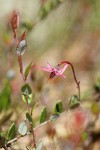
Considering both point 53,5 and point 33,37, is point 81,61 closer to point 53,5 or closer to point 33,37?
point 33,37

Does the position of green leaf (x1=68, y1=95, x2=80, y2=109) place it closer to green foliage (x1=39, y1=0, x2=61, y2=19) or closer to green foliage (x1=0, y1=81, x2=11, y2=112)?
green foliage (x1=0, y1=81, x2=11, y2=112)

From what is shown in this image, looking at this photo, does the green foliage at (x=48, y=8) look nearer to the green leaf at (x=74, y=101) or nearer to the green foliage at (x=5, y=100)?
the green foliage at (x=5, y=100)

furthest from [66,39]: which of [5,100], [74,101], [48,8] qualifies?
[74,101]

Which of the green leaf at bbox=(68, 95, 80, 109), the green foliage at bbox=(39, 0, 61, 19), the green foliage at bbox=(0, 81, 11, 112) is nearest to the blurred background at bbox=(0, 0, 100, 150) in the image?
the green foliage at bbox=(39, 0, 61, 19)

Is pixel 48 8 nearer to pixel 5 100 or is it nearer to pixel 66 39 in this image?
pixel 5 100

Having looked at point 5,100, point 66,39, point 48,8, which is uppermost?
point 48,8

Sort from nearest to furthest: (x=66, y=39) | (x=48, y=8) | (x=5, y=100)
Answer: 1. (x=5, y=100)
2. (x=48, y=8)
3. (x=66, y=39)

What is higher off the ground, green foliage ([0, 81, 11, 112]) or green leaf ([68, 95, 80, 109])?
green leaf ([68, 95, 80, 109])

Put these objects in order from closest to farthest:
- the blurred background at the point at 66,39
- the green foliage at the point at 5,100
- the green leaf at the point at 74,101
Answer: the green leaf at the point at 74,101
the green foliage at the point at 5,100
the blurred background at the point at 66,39

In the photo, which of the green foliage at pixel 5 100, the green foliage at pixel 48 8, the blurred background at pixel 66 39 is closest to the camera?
the green foliage at pixel 5 100

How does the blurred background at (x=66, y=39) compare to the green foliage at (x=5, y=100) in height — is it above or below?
below

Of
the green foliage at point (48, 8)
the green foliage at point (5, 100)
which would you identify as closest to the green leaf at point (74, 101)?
the green foliage at point (5, 100)

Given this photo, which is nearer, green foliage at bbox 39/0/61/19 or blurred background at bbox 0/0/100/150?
green foliage at bbox 39/0/61/19
